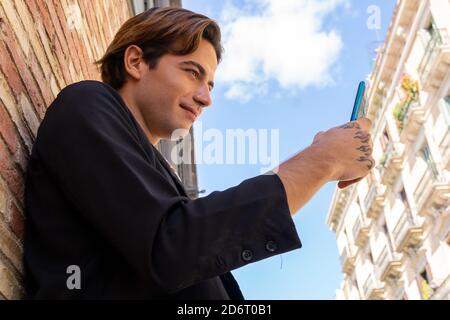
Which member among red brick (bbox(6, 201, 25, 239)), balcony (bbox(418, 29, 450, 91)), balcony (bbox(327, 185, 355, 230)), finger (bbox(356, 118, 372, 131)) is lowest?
balcony (bbox(327, 185, 355, 230))

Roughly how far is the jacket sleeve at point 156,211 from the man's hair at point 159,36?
0.61 metres

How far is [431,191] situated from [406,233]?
2587 millimetres

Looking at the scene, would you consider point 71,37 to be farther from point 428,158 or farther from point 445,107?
point 428,158

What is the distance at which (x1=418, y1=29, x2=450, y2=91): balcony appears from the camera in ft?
52.5

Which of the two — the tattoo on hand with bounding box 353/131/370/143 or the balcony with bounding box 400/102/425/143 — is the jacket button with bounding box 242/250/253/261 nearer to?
the tattoo on hand with bounding box 353/131/370/143

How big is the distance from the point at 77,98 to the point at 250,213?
21.7 inches

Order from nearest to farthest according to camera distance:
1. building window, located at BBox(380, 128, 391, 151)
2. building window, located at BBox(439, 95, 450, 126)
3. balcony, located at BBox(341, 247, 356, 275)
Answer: building window, located at BBox(439, 95, 450, 126), building window, located at BBox(380, 128, 391, 151), balcony, located at BBox(341, 247, 356, 275)

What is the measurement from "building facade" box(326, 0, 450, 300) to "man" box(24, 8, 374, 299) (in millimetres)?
16302

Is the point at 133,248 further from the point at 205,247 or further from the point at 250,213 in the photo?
the point at 250,213

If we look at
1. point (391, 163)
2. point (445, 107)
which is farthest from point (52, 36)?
point (391, 163)

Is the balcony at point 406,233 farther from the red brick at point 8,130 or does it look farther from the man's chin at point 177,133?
the red brick at point 8,130

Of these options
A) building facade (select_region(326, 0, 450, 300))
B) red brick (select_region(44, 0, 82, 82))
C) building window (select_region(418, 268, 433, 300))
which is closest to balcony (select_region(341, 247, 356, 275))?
building facade (select_region(326, 0, 450, 300))

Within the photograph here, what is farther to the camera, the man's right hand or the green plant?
the green plant

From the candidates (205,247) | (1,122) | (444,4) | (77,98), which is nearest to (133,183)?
(205,247)
